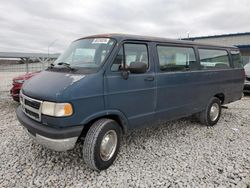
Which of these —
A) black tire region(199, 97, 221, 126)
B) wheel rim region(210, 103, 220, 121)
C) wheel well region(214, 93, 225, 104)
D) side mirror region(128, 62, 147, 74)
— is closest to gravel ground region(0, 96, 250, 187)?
black tire region(199, 97, 221, 126)

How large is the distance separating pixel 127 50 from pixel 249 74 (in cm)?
832

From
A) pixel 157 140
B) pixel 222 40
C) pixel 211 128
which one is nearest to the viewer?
pixel 157 140

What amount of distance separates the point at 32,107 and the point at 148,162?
2074 mm

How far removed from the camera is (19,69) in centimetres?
2806

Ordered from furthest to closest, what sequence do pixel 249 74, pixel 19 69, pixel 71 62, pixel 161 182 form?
pixel 19 69, pixel 249 74, pixel 71 62, pixel 161 182

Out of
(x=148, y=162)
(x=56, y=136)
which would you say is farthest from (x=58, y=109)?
(x=148, y=162)

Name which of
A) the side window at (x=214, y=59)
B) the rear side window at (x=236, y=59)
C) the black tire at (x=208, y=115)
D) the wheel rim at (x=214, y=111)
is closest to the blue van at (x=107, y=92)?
the side window at (x=214, y=59)

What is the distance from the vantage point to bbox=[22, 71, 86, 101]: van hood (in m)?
2.83

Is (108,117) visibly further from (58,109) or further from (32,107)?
(32,107)

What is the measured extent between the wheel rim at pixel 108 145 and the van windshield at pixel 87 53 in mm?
1109

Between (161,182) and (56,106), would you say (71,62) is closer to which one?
(56,106)

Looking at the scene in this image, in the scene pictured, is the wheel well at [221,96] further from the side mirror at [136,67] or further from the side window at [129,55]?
the side mirror at [136,67]

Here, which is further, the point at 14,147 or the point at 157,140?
the point at 157,140

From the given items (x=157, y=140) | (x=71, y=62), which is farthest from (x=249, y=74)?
(x=71, y=62)
